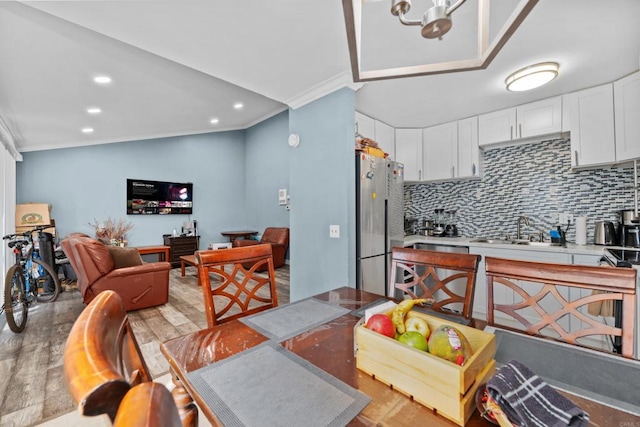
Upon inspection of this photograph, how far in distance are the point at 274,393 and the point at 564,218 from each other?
3.50 metres

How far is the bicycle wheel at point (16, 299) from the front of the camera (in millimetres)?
2565

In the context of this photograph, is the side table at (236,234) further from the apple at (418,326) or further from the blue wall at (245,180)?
the apple at (418,326)

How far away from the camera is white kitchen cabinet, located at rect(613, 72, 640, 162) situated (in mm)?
2193

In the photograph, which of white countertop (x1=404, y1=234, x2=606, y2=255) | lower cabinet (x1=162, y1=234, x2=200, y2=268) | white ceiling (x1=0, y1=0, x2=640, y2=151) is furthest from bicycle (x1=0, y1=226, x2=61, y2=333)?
white countertop (x1=404, y1=234, x2=606, y2=255)

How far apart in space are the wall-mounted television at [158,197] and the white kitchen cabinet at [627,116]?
6.84m

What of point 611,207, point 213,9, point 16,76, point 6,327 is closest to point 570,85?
point 611,207

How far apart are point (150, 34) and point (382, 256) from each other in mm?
2566

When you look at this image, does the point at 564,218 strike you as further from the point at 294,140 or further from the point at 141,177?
the point at 141,177

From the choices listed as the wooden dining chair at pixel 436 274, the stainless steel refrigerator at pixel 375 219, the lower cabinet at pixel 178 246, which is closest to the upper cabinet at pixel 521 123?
the stainless steel refrigerator at pixel 375 219

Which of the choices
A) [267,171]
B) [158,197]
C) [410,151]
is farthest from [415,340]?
[158,197]

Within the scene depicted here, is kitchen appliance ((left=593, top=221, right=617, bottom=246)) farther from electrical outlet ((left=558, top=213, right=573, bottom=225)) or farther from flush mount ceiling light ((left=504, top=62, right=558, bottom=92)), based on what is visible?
flush mount ceiling light ((left=504, top=62, right=558, bottom=92))

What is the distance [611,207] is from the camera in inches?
102

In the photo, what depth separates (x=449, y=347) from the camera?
2.06ft

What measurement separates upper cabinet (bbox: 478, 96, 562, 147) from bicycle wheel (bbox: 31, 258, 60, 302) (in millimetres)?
5742
